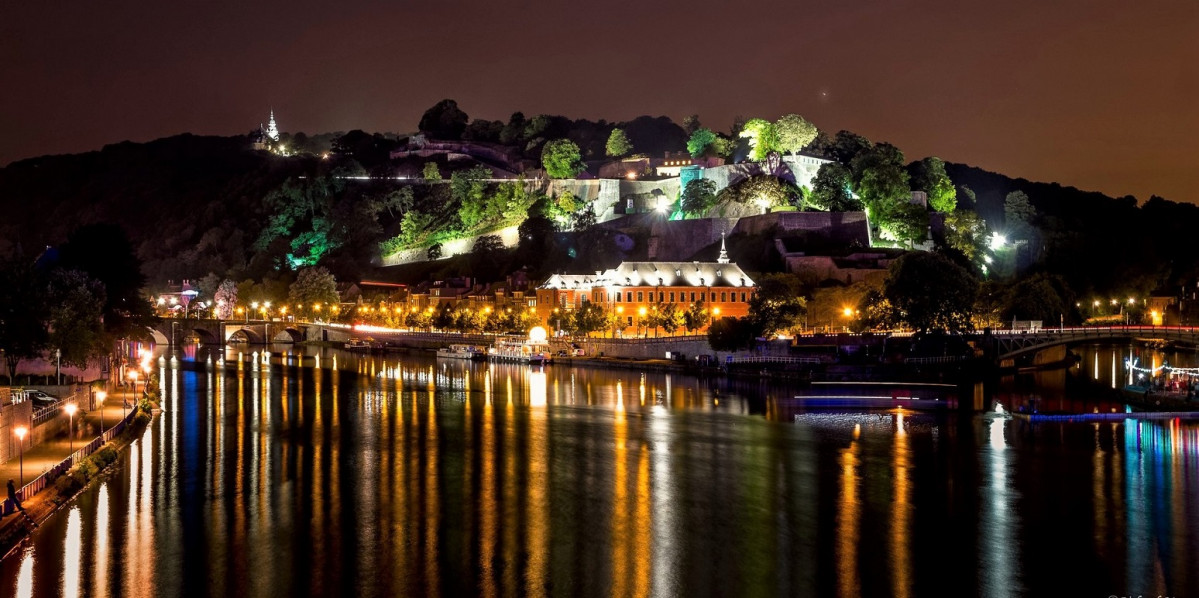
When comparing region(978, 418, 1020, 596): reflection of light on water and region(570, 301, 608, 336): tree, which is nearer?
region(978, 418, 1020, 596): reflection of light on water

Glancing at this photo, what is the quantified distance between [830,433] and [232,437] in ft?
55.5

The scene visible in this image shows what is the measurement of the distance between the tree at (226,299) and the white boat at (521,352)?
141 ft

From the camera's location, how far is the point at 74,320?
32.6 meters

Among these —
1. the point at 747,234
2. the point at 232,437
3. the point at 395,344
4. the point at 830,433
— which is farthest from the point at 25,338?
the point at 747,234

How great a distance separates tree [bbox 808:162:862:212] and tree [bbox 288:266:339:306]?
4069cm

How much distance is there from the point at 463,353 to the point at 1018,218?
48.6 meters

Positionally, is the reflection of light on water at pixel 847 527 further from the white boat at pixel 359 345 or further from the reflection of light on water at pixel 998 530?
the white boat at pixel 359 345

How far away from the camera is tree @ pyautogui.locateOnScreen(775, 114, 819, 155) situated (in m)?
83.4

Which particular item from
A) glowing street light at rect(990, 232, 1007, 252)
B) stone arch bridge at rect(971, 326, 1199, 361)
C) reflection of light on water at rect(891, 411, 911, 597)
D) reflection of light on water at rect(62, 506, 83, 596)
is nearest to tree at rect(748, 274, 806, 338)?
stone arch bridge at rect(971, 326, 1199, 361)

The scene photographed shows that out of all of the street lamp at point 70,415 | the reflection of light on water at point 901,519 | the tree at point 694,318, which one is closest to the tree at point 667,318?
the tree at point 694,318

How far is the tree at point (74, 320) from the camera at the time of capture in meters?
31.6

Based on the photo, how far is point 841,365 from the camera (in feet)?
146

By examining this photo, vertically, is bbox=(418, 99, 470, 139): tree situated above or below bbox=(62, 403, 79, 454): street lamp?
above

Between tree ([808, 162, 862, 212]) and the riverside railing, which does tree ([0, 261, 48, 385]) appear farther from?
tree ([808, 162, 862, 212])
